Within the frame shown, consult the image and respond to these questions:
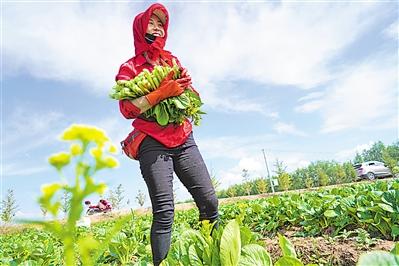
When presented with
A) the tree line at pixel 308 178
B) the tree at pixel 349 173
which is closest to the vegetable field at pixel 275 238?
the tree line at pixel 308 178

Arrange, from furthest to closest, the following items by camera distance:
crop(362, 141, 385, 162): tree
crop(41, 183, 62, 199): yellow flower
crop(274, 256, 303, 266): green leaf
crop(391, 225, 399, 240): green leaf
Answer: crop(362, 141, 385, 162): tree < crop(391, 225, 399, 240): green leaf < crop(274, 256, 303, 266): green leaf < crop(41, 183, 62, 199): yellow flower

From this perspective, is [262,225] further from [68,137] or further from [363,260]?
[68,137]

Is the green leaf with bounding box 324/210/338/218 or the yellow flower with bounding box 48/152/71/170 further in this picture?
the green leaf with bounding box 324/210/338/218

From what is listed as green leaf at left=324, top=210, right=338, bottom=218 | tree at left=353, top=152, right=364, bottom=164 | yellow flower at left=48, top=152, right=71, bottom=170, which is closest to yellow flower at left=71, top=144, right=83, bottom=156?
yellow flower at left=48, top=152, right=71, bottom=170

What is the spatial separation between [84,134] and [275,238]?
3.92m

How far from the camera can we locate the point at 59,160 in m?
0.25

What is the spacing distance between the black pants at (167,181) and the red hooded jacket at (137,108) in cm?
4

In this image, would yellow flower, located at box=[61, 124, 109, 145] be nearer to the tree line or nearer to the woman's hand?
the woman's hand

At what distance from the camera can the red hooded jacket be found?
2.12 meters

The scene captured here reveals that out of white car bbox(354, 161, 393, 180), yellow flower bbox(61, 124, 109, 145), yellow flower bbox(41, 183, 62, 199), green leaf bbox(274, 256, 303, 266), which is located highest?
white car bbox(354, 161, 393, 180)

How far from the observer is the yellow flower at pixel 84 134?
0.81ft

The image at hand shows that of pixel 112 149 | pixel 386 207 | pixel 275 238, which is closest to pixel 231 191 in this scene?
pixel 275 238

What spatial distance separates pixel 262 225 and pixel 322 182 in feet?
78.4

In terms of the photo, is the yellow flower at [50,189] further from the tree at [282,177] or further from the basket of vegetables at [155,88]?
the tree at [282,177]
